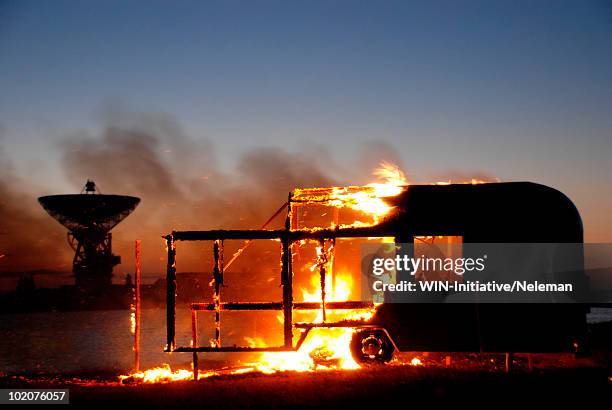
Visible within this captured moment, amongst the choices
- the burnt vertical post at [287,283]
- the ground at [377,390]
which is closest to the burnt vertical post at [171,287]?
the ground at [377,390]

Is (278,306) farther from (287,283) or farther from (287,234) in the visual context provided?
(287,234)

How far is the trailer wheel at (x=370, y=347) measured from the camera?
13.3 m

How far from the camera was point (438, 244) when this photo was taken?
14906 millimetres

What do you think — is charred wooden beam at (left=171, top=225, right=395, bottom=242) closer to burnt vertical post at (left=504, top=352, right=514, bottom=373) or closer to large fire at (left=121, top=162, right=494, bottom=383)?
large fire at (left=121, top=162, right=494, bottom=383)

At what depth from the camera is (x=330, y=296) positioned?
1561 centimetres

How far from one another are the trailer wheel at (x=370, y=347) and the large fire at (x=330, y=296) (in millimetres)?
234

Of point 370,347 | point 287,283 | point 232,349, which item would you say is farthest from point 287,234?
point 370,347

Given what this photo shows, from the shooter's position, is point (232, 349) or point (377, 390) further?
point (232, 349)

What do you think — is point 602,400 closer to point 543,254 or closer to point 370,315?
point 543,254

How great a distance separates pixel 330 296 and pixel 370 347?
8.62 ft

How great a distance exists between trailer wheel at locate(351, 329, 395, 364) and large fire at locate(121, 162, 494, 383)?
0.23 meters

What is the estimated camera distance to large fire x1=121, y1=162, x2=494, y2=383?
13531 mm

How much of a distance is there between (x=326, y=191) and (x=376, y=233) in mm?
2483

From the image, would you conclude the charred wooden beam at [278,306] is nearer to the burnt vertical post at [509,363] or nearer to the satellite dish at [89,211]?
the burnt vertical post at [509,363]
